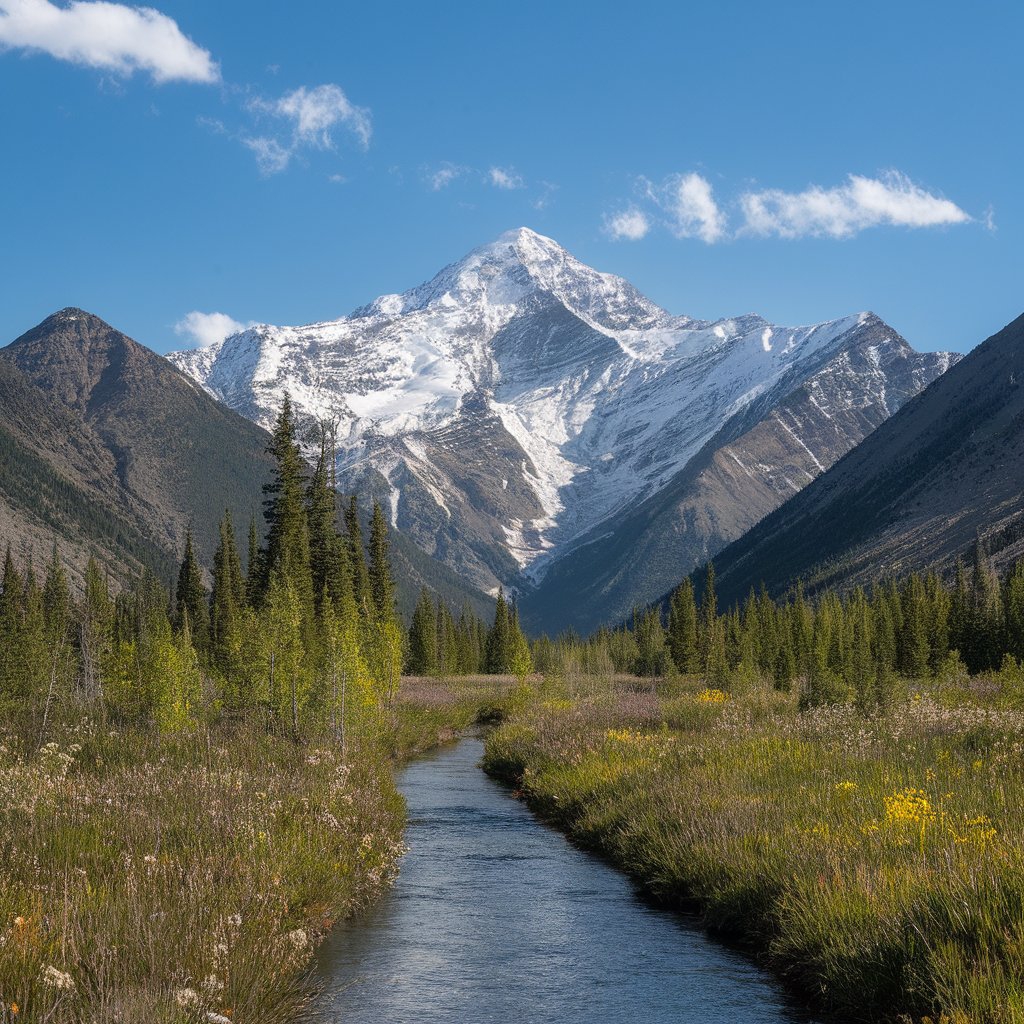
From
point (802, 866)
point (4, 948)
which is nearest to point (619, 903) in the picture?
point (802, 866)

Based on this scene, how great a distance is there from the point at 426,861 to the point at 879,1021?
12926mm

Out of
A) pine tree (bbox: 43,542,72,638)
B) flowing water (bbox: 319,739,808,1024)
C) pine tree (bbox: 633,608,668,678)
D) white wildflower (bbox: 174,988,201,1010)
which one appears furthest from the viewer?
pine tree (bbox: 633,608,668,678)

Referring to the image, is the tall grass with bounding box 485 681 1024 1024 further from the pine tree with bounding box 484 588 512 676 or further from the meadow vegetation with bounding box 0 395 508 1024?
the pine tree with bounding box 484 588 512 676

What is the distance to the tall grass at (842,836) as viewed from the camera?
1135 cm

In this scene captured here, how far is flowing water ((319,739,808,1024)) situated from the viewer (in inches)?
527

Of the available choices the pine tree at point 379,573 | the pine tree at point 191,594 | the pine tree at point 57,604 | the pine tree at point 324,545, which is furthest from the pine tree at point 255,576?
the pine tree at point 57,604

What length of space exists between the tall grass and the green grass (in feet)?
20.3

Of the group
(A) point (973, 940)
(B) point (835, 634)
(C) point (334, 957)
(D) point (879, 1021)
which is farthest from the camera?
(B) point (835, 634)

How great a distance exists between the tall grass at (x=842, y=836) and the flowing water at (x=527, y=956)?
973 mm

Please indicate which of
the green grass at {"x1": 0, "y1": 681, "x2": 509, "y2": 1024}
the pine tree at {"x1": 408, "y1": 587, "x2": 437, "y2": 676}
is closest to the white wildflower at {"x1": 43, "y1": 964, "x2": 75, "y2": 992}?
the green grass at {"x1": 0, "y1": 681, "x2": 509, "y2": 1024}

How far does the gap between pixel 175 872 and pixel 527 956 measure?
5.57 m

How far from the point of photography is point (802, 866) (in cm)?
1589

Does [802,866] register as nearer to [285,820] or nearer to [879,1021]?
[879,1021]

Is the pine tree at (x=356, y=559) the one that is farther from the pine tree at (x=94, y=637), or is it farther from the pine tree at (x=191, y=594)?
the pine tree at (x=191, y=594)
